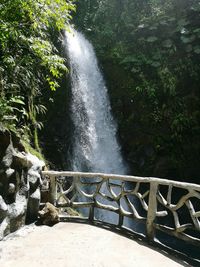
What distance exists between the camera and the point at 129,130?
13.4 meters

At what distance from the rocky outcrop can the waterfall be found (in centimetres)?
529

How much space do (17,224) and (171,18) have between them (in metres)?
14.9

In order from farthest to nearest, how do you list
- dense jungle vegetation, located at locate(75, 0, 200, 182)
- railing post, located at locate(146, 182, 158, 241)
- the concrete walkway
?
1. dense jungle vegetation, located at locate(75, 0, 200, 182)
2. railing post, located at locate(146, 182, 158, 241)
3. the concrete walkway

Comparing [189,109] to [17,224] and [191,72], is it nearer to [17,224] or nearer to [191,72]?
[191,72]

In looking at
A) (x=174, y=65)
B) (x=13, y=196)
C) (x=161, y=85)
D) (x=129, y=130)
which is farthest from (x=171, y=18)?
(x=13, y=196)

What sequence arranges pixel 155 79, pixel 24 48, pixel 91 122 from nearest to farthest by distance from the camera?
pixel 24 48 → pixel 91 122 → pixel 155 79

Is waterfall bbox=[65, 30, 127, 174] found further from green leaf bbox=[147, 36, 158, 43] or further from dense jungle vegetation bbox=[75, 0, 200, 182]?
green leaf bbox=[147, 36, 158, 43]

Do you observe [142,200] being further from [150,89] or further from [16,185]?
[150,89]

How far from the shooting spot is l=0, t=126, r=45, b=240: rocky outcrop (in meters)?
5.02

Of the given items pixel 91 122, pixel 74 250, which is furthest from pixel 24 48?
pixel 91 122

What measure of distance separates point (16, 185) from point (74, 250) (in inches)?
67.1

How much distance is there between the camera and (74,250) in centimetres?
441

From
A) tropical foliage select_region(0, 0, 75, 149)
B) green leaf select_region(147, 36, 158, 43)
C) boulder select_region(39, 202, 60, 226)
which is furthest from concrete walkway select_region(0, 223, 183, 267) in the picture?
green leaf select_region(147, 36, 158, 43)

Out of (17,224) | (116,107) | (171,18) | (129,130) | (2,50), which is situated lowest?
(17,224)
